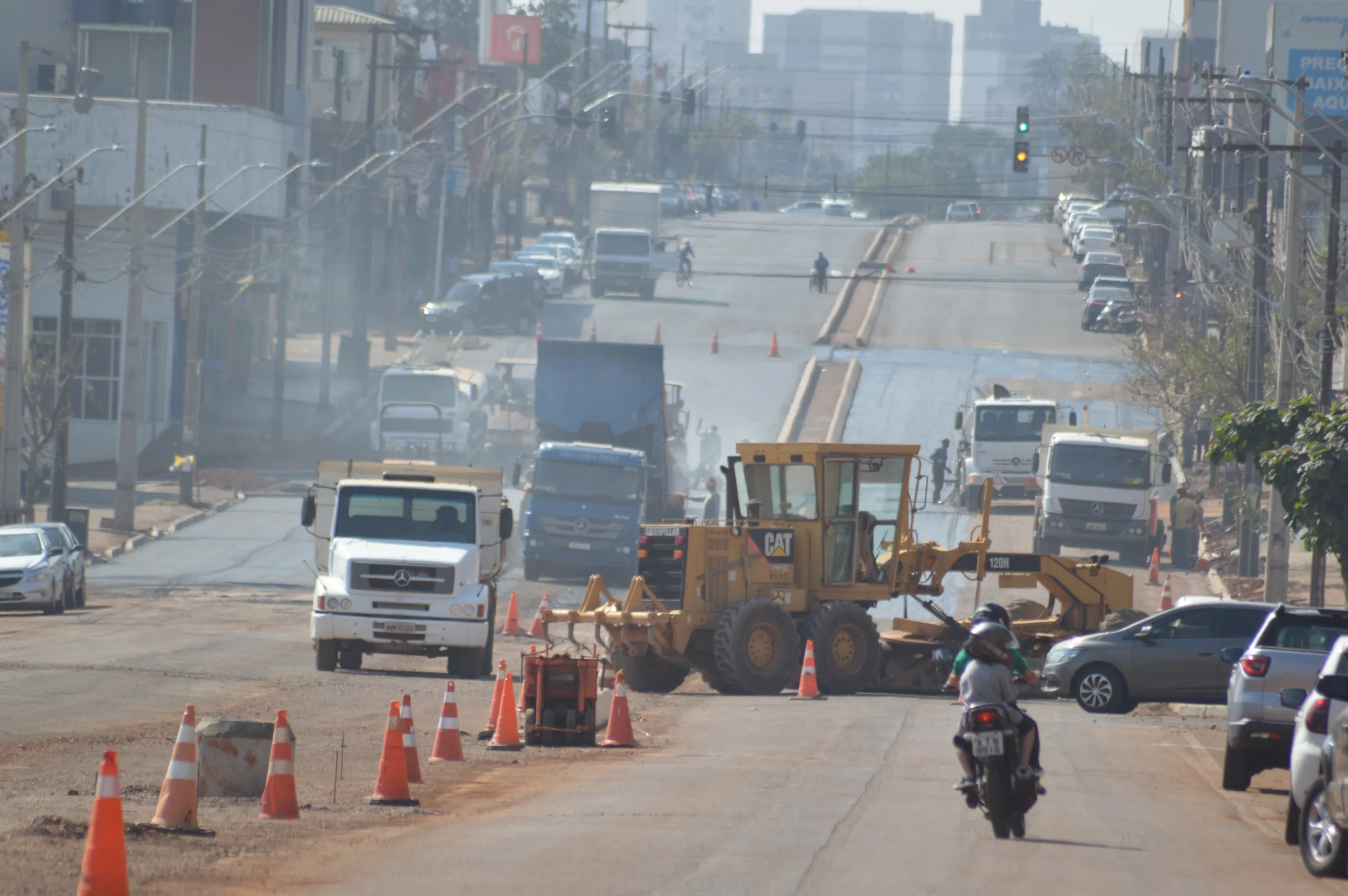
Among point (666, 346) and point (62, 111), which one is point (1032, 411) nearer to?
point (666, 346)

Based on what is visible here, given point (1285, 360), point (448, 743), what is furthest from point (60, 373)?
point (448, 743)

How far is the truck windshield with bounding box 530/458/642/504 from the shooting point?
3403cm

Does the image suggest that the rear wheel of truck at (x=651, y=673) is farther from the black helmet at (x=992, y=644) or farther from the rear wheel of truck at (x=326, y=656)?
the black helmet at (x=992, y=644)

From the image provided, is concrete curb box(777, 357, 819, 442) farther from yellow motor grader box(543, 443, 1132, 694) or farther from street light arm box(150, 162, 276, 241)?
yellow motor grader box(543, 443, 1132, 694)

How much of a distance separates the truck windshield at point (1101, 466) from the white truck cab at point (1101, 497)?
11mm

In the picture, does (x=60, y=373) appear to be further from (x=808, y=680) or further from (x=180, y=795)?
(x=180, y=795)

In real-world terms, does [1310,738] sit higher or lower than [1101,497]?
higher

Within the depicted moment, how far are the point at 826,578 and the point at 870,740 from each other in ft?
15.8

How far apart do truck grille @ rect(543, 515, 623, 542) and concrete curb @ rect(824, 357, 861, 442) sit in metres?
13.6

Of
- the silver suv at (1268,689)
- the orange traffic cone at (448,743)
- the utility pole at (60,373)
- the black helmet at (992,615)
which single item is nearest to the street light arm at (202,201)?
the utility pole at (60,373)

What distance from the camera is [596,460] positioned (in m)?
34.3

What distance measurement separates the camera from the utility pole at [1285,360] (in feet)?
86.2

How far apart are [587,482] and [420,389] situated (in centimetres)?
1280

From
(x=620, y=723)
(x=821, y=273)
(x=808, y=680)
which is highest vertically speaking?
(x=821, y=273)
